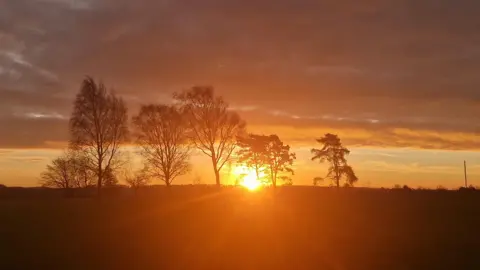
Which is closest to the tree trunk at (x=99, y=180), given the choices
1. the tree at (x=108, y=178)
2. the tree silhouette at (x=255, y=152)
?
the tree at (x=108, y=178)

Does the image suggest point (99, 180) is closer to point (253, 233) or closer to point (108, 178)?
point (108, 178)

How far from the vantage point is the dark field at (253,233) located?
18.0 meters

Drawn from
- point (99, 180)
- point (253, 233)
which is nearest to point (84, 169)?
point (99, 180)

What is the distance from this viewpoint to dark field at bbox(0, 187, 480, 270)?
18.0 metres

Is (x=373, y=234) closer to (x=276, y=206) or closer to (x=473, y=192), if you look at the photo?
(x=276, y=206)

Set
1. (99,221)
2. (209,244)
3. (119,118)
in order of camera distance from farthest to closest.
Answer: (119,118) < (99,221) < (209,244)

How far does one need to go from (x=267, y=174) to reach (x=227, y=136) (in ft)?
44.2

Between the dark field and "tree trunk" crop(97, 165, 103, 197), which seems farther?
"tree trunk" crop(97, 165, 103, 197)

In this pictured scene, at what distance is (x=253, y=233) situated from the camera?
79.5 feet

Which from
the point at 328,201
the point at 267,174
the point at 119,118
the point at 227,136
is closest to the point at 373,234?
the point at 328,201

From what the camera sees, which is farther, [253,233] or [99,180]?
[99,180]

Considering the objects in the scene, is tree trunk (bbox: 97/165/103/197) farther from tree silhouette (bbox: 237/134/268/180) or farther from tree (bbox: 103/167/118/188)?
tree silhouette (bbox: 237/134/268/180)

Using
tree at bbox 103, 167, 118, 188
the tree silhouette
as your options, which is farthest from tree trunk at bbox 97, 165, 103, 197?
the tree silhouette

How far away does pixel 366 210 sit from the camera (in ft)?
101
